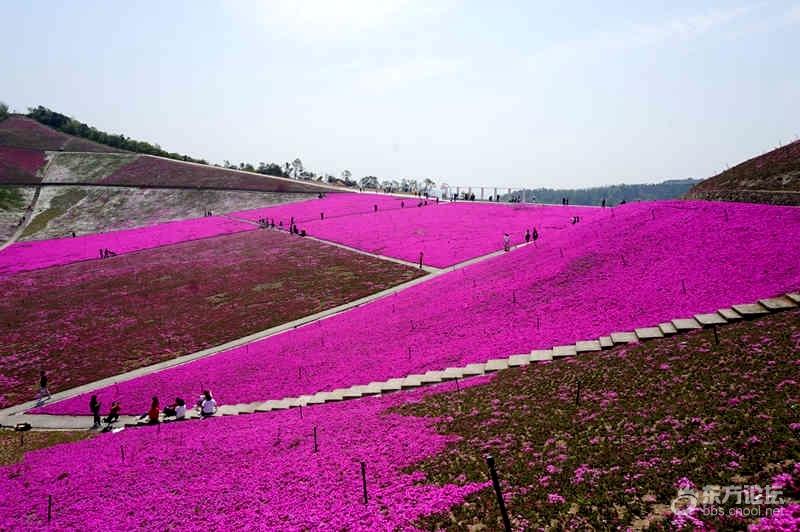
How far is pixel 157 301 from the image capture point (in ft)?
151

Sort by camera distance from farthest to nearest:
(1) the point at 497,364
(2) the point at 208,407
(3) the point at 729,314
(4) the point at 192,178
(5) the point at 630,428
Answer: (4) the point at 192,178
(2) the point at 208,407
(1) the point at 497,364
(3) the point at 729,314
(5) the point at 630,428

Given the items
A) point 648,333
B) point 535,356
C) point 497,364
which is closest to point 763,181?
point 648,333

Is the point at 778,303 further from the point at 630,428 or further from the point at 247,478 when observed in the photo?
the point at 247,478

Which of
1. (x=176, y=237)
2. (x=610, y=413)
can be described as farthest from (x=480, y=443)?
(x=176, y=237)

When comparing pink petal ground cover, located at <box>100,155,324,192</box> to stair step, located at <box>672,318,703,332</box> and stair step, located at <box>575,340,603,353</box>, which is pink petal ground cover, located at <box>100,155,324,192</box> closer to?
stair step, located at <box>575,340,603,353</box>

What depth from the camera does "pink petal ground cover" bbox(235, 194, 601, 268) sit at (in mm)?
53281

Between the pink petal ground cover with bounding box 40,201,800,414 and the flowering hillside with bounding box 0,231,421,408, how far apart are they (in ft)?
17.2

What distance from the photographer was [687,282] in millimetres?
22438

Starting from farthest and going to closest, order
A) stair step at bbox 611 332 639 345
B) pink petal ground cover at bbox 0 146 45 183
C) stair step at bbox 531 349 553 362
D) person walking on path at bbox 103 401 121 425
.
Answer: pink petal ground cover at bbox 0 146 45 183 → person walking on path at bbox 103 401 121 425 → stair step at bbox 531 349 553 362 → stair step at bbox 611 332 639 345

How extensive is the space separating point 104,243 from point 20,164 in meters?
66.7

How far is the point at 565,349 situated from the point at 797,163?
22.3m

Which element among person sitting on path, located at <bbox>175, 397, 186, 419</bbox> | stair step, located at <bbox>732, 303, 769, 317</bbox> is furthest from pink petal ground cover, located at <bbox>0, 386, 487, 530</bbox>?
stair step, located at <bbox>732, 303, 769, 317</bbox>

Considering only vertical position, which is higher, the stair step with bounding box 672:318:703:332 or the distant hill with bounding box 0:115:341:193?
the distant hill with bounding box 0:115:341:193

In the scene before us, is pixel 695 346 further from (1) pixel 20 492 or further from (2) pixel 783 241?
(1) pixel 20 492
